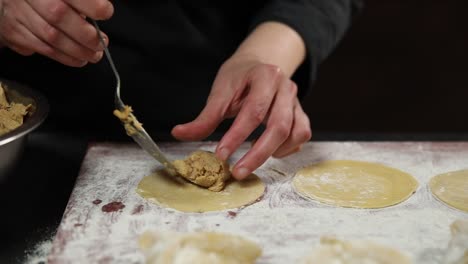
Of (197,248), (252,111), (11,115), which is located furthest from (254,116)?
(11,115)

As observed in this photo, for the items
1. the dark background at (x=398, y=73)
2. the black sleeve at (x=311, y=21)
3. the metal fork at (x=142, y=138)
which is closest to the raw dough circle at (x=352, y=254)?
the metal fork at (x=142, y=138)

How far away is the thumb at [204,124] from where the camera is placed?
1.28 m

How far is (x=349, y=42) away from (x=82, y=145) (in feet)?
5.72

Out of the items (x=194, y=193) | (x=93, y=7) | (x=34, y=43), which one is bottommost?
(x=194, y=193)

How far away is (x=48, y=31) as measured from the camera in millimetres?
1128

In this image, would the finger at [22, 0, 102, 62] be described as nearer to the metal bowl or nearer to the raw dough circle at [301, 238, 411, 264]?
the metal bowl

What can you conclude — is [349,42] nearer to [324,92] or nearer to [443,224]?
[324,92]

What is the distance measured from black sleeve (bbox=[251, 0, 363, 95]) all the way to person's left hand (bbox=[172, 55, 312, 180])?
251 mm

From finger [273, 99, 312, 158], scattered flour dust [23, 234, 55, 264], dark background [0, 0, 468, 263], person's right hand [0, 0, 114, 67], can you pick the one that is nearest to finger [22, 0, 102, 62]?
person's right hand [0, 0, 114, 67]

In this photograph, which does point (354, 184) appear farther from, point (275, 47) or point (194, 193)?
point (275, 47)

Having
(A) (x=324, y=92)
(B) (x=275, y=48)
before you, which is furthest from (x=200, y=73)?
(A) (x=324, y=92)

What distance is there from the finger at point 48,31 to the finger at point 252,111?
1.14ft

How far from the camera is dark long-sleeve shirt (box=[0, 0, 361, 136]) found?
155 cm

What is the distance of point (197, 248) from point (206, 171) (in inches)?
11.1
